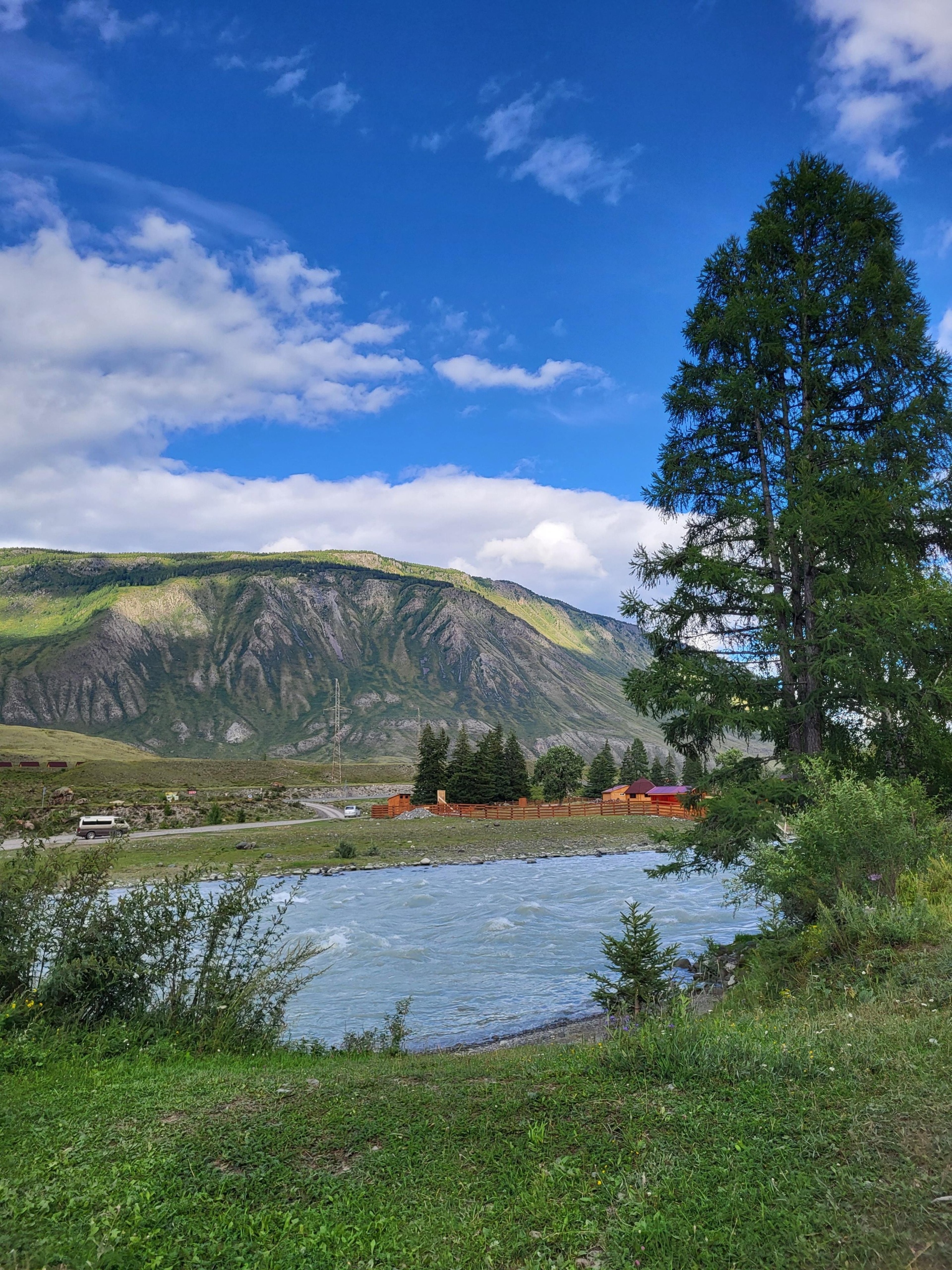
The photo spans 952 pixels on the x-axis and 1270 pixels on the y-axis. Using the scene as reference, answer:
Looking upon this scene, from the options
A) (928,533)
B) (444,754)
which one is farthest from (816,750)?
(444,754)

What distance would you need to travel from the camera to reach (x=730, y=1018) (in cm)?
742

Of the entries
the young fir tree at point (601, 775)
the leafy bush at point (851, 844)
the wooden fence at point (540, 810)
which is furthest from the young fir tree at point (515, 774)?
the leafy bush at point (851, 844)

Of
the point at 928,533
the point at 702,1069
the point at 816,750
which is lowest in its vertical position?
the point at 702,1069

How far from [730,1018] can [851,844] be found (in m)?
3.11

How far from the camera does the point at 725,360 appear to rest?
1327 centimetres

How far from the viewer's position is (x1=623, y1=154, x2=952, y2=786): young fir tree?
35.8ft

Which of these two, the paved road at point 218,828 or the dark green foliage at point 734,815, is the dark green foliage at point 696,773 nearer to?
the dark green foliage at point 734,815

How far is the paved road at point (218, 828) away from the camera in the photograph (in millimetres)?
44188

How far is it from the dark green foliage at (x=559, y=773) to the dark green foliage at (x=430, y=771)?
13118 mm

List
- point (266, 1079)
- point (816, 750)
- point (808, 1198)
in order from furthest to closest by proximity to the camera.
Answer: point (816, 750), point (266, 1079), point (808, 1198)

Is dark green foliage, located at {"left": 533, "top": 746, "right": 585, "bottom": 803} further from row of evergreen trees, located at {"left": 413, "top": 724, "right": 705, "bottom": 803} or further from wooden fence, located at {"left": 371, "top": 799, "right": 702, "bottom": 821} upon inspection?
wooden fence, located at {"left": 371, "top": 799, "right": 702, "bottom": 821}

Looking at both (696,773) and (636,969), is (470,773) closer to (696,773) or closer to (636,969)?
(696,773)

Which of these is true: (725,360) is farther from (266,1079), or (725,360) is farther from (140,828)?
(140,828)

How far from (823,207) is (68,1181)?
16.3 m
